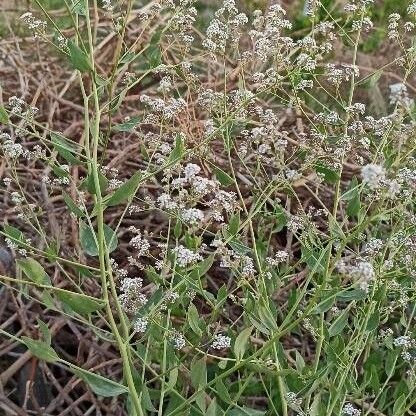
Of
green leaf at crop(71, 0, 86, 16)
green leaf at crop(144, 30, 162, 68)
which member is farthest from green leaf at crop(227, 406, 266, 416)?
green leaf at crop(71, 0, 86, 16)

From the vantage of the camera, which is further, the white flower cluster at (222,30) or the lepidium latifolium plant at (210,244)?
the white flower cluster at (222,30)

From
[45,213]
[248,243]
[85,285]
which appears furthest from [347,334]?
[45,213]

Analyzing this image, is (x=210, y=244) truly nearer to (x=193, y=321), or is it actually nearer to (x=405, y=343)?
(x=193, y=321)

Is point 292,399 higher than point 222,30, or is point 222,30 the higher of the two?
point 222,30

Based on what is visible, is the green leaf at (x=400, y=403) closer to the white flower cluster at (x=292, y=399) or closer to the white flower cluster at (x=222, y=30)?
the white flower cluster at (x=292, y=399)

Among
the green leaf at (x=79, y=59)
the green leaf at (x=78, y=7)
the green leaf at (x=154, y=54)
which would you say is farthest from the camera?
the green leaf at (x=154, y=54)

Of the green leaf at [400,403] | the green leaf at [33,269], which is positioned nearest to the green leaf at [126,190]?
the green leaf at [33,269]

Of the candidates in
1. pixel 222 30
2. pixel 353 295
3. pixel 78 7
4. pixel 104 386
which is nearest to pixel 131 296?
pixel 104 386

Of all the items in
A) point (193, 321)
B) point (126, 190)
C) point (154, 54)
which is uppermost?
point (154, 54)
